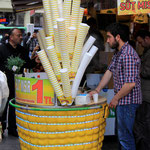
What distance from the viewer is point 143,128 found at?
454 cm

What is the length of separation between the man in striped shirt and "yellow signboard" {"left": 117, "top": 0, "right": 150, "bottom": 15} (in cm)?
19

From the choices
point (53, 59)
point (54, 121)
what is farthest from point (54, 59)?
point (54, 121)

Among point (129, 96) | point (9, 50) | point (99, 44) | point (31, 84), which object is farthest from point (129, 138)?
point (9, 50)

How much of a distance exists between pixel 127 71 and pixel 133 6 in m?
0.80

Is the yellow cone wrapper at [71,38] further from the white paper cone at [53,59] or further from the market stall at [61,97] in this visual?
the white paper cone at [53,59]

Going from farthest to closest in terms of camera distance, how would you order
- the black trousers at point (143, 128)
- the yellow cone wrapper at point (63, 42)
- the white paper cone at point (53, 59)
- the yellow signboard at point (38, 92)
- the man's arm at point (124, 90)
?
1. the black trousers at point (143, 128)
2. the man's arm at point (124, 90)
3. the yellow signboard at point (38, 92)
4. the white paper cone at point (53, 59)
5. the yellow cone wrapper at point (63, 42)

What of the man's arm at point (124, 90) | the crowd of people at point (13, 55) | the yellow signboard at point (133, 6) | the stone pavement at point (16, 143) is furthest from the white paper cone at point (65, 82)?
the crowd of people at point (13, 55)

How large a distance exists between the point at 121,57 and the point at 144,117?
1.53m

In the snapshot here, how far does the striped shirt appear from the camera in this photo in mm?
3402

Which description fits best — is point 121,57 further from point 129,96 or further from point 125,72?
point 129,96

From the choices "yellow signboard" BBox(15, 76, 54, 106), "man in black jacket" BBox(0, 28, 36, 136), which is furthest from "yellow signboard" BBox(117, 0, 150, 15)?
"man in black jacket" BBox(0, 28, 36, 136)

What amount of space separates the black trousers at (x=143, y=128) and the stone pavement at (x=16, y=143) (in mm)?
658

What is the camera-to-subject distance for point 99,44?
5.91 meters

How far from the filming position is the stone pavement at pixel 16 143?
5.04 metres
